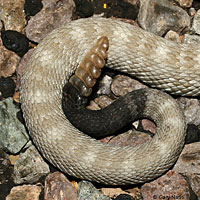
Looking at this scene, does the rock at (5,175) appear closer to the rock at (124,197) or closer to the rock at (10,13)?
the rock at (124,197)

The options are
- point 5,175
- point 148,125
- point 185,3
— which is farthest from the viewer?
point 185,3

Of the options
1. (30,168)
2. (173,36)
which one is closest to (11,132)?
(30,168)

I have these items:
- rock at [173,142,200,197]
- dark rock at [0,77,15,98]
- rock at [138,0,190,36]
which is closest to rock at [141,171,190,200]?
rock at [173,142,200,197]

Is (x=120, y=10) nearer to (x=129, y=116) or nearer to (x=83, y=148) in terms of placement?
(x=129, y=116)

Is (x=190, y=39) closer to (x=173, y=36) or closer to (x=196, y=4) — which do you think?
(x=173, y=36)

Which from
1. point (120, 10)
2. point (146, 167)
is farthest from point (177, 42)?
point (146, 167)

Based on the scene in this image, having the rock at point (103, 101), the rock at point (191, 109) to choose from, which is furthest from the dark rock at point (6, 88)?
the rock at point (191, 109)
